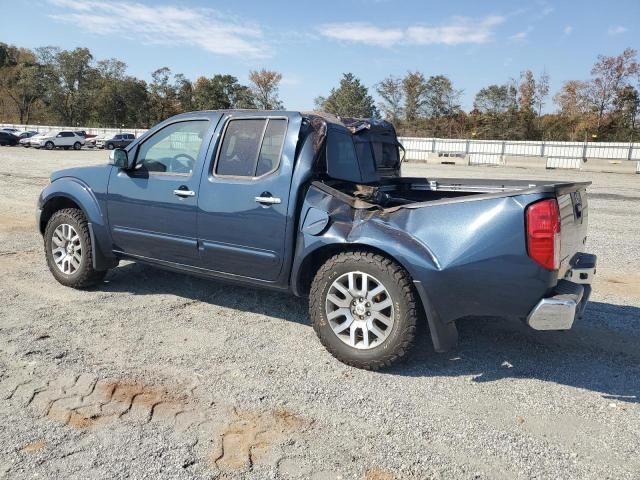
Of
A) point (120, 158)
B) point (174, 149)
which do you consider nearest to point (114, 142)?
point (120, 158)

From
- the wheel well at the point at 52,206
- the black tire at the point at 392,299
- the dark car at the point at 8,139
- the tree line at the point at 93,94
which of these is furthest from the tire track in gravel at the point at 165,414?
the tree line at the point at 93,94

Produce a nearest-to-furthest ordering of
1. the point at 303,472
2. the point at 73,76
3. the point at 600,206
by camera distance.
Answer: the point at 303,472, the point at 600,206, the point at 73,76

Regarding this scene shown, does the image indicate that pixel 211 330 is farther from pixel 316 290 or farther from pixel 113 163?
pixel 113 163

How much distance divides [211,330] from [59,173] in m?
2.63

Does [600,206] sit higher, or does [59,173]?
[59,173]

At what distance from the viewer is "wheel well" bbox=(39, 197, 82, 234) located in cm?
568

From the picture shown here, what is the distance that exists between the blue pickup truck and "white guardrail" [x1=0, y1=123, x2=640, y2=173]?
104ft

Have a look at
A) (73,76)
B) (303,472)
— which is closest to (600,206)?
(303,472)

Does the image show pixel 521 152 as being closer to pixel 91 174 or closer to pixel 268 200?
pixel 91 174

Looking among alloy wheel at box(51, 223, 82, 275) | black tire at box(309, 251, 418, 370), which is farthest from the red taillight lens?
alloy wheel at box(51, 223, 82, 275)

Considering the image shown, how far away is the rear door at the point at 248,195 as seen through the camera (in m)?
4.28

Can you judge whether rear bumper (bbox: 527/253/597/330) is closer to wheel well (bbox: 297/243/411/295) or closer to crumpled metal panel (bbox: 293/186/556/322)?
crumpled metal panel (bbox: 293/186/556/322)

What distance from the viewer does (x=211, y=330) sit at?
460 centimetres

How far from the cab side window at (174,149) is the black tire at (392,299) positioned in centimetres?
170
